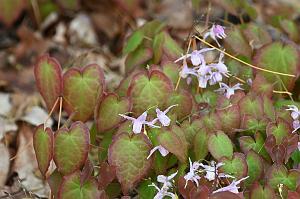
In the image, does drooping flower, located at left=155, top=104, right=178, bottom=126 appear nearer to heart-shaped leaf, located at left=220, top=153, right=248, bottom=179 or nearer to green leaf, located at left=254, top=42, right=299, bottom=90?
heart-shaped leaf, located at left=220, top=153, right=248, bottom=179

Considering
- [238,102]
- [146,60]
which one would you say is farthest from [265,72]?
[146,60]

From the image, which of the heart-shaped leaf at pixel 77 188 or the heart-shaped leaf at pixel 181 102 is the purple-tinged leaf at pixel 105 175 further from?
the heart-shaped leaf at pixel 181 102

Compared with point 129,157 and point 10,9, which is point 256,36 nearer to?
point 129,157

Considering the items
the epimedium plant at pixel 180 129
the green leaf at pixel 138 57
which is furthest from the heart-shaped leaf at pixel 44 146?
the green leaf at pixel 138 57

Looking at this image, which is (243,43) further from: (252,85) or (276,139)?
(276,139)

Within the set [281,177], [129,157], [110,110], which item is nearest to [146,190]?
[129,157]

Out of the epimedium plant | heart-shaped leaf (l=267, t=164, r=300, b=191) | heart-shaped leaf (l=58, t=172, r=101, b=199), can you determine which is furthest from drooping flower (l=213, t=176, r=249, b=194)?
heart-shaped leaf (l=58, t=172, r=101, b=199)
